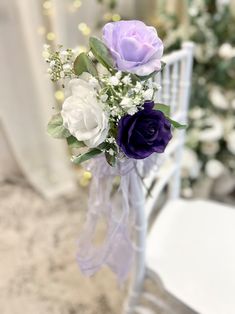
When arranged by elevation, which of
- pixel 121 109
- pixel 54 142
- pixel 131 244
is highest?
pixel 121 109

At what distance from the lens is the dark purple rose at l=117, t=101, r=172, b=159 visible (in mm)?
544

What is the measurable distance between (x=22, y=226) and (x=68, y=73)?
1.08 metres

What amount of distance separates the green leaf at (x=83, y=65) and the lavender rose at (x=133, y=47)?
0.15ft

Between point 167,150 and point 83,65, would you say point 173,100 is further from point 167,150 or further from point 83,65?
point 83,65

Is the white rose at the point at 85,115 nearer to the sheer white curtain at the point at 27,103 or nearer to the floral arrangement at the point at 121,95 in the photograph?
the floral arrangement at the point at 121,95

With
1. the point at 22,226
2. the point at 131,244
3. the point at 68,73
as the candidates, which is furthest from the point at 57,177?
the point at 68,73


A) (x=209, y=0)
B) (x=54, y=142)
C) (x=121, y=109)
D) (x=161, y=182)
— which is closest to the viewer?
(x=121, y=109)

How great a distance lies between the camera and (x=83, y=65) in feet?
1.89

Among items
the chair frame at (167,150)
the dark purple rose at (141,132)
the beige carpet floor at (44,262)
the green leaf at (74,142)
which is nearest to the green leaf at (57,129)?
the green leaf at (74,142)

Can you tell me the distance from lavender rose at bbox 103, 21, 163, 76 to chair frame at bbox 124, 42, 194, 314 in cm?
19

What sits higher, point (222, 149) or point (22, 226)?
point (222, 149)

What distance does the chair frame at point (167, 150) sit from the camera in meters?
0.83

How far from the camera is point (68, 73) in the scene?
1.91ft

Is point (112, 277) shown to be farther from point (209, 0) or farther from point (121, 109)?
point (209, 0)
